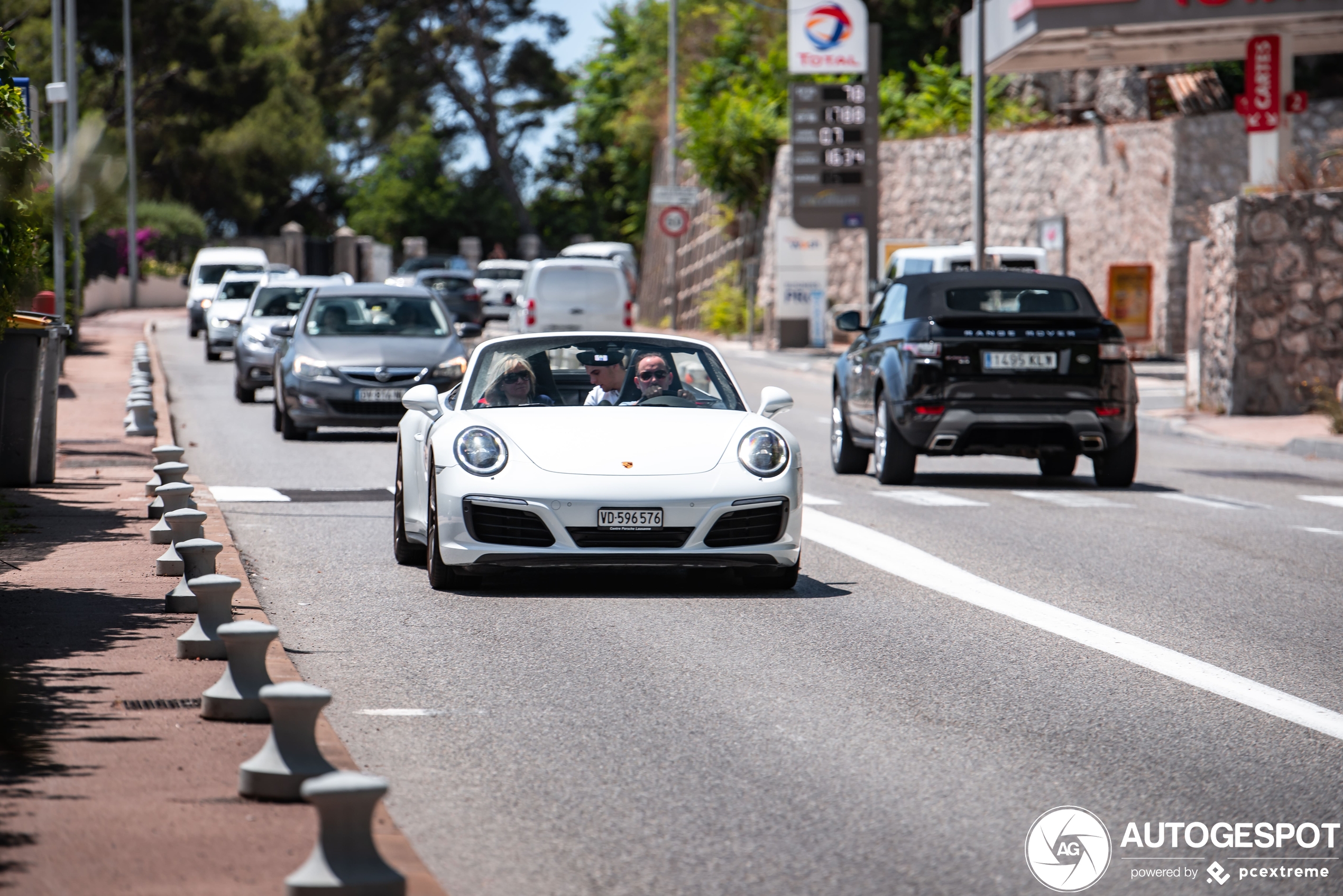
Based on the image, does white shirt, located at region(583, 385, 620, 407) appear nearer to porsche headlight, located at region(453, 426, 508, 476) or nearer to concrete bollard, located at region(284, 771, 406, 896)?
porsche headlight, located at region(453, 426, 508, 476)

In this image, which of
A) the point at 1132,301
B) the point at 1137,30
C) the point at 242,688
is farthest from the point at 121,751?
the point at 1132,301

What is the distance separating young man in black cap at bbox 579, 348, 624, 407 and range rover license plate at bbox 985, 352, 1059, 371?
5279 mm

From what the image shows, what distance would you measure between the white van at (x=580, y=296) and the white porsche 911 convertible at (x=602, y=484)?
22.9m

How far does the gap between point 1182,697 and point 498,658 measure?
2.52 metres

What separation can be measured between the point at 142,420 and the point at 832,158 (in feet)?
81.9

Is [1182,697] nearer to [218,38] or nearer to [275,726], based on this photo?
[275,726]

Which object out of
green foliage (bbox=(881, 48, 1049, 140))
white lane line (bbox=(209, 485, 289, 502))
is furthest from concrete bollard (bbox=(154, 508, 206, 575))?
green foliage (bbox=(881, 48, 1049, 140))

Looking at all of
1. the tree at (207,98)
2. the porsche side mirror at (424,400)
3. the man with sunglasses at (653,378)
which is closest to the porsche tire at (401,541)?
the porsche side mirror at (424,400)

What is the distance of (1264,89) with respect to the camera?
102 feet

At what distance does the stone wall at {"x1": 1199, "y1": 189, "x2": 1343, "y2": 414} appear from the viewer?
23.3 meters

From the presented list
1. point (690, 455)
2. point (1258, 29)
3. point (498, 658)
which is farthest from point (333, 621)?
point (1258, 29)

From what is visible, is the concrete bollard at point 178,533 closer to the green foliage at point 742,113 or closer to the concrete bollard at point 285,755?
the concrete bollard at point 285,755

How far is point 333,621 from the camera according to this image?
826 centimetres

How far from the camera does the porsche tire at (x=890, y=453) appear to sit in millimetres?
14859
